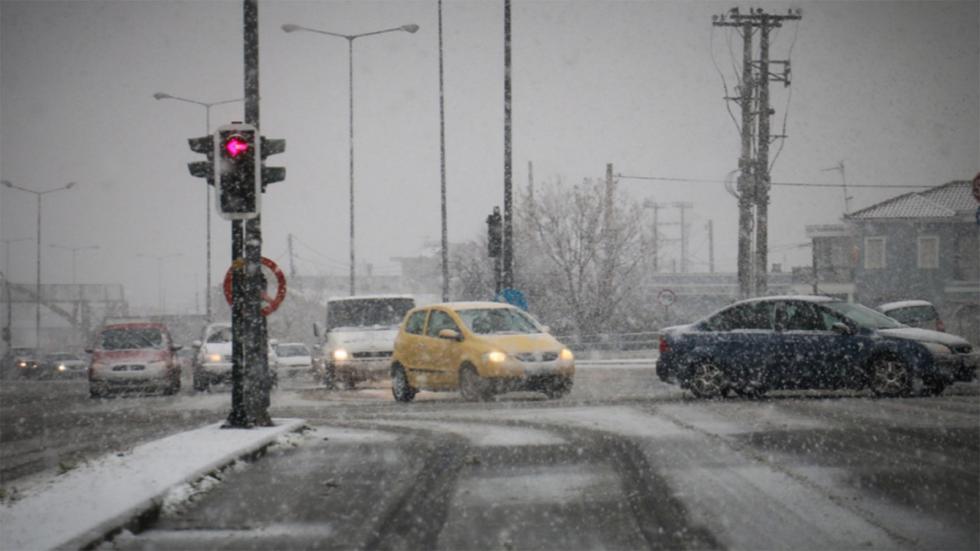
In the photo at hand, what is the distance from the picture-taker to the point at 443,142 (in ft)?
123

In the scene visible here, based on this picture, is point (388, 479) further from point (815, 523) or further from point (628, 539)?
point (815, 523)

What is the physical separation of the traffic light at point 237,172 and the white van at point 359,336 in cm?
1109

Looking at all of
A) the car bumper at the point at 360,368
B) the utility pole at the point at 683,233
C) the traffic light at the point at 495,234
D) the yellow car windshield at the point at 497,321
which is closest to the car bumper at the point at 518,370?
the yellow car windshield at the point at 497,321

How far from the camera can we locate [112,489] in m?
8.49

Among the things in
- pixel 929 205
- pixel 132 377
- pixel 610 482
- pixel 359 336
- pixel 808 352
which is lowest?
pixel 132 377

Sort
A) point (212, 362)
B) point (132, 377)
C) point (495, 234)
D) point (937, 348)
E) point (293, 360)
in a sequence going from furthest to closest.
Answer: point (293, 360) → point (212, 362) → point (132, 377) → point (495, 234) → point (937, 348)

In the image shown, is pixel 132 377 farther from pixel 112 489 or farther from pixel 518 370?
pixel 112 489

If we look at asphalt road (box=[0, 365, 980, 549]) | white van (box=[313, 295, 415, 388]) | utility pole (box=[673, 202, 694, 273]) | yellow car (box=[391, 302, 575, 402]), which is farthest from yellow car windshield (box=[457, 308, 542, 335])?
utility pole (box=[673, 202, 694, 273])

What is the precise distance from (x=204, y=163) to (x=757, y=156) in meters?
24.7

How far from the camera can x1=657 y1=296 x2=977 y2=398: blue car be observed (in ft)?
52.7

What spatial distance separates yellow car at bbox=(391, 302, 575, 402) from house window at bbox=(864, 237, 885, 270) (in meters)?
40.5

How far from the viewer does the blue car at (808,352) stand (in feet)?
52.7

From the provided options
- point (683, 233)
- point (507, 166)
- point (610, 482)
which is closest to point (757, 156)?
point (507, 166)

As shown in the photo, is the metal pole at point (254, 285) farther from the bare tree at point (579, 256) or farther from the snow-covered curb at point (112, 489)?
the bare tree at point (579, 256)
